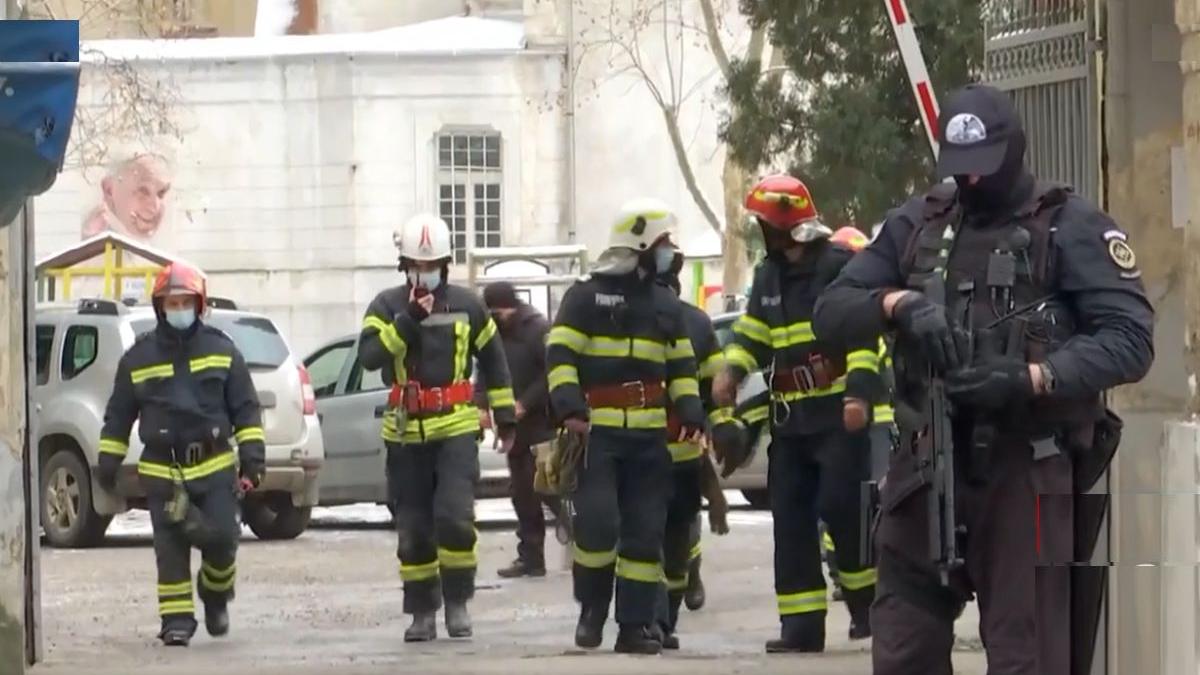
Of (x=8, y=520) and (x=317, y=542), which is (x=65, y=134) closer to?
(x=8, y=520)

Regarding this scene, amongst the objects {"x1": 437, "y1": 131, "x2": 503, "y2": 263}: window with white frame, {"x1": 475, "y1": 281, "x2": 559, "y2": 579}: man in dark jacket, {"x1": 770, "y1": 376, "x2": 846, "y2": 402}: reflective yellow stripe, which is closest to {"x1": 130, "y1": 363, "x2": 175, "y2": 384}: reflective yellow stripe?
{"x1": 770, "y1": 376, "x2": 846, "y2": 402}: reflective yellow stripe

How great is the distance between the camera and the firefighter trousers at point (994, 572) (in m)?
6.55

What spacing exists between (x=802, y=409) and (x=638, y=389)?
0.77 meters

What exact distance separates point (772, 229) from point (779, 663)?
1.79m

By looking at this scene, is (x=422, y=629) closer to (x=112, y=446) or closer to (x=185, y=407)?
(x=185, y=407)

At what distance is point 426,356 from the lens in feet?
40.7

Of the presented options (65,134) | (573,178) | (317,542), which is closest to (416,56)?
(573,178)

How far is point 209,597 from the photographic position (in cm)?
1301

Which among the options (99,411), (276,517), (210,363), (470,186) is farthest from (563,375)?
(470,186)

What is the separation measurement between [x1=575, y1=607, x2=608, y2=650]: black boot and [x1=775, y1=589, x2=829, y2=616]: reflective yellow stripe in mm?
864

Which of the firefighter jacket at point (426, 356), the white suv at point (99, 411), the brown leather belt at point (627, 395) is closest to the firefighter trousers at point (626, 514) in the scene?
the brown leather belt at point (627, 395)

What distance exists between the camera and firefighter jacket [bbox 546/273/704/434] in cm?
1167

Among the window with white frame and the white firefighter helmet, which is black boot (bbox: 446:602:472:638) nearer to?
the white firefighter helmet

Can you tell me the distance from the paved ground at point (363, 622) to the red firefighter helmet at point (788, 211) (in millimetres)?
1764
